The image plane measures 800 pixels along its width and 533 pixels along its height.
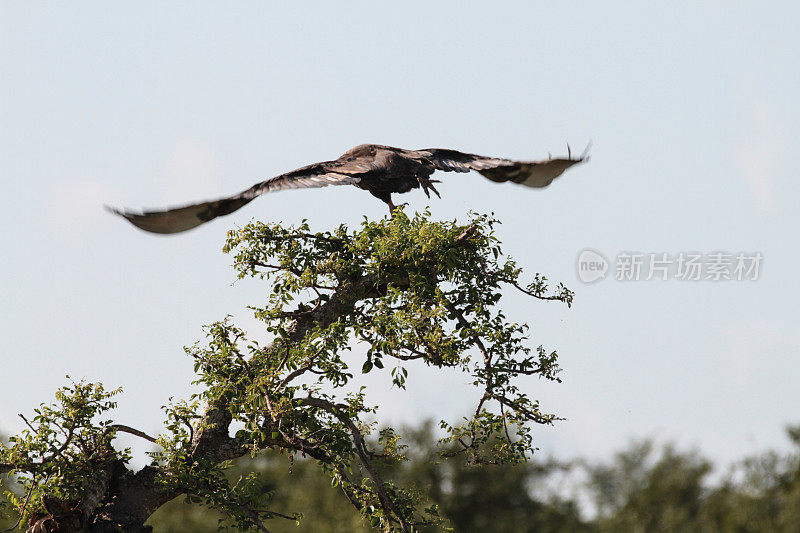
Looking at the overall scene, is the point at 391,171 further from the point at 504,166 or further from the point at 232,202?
the point at 232,202

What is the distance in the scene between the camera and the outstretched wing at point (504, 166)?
845 centimetres

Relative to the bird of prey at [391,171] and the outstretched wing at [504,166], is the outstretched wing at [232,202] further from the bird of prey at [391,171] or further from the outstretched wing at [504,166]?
the outstretched wing at [504,166]

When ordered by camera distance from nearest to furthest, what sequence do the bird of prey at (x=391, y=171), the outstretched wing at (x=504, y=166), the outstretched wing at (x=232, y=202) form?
the outstretched wing at (x=232, y=202), the bird of prey at (x=391, y=171), the outstretched wing at (x=504, y=166)

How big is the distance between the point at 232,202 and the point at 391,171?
188cm

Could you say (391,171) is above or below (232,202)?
above

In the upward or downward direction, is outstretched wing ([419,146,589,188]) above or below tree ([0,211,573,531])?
above

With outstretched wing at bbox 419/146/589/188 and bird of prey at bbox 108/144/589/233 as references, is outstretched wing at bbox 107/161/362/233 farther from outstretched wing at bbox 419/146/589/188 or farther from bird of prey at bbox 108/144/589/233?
outstretched wing at bbox 419/146/589/188

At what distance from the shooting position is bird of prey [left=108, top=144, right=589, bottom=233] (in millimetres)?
7867

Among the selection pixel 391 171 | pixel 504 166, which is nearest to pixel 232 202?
pixel 391 171

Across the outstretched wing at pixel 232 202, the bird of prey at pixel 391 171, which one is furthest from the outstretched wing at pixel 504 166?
the outstretched wing at pixel 232 202

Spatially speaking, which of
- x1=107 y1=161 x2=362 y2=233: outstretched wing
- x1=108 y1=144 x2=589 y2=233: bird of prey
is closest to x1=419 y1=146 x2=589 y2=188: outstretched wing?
x1=108 y1=144 x2=589 y2=233: bird of prey

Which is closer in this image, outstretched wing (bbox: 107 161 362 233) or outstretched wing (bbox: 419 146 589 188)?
outstretched wing (bbox: 107 161 362 233)

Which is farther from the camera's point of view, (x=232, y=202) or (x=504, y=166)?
(x=504, y=166)

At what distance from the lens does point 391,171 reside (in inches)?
343
